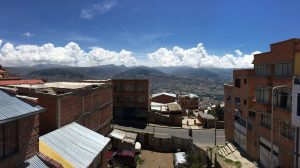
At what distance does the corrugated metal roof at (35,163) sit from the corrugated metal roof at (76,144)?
2435 mm

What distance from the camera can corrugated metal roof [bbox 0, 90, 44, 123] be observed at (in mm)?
16945

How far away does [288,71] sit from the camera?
32.2 meters

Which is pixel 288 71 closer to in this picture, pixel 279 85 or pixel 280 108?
pixel 279 85

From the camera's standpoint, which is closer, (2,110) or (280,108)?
(2,110)

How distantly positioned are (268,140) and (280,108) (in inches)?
223

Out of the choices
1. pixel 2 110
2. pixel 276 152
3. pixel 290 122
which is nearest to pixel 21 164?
pixel 2 110

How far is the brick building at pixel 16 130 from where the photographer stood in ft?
56.5

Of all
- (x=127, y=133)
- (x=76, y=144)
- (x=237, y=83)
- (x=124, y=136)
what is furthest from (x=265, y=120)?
(x=127, y=133)

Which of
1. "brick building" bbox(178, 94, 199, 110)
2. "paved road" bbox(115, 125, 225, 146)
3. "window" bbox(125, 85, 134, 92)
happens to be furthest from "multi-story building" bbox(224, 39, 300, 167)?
"brick building" bbox(178, 94, 199, 110)

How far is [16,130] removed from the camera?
18.2 meters

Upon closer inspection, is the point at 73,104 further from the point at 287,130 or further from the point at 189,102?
the point at 189,102

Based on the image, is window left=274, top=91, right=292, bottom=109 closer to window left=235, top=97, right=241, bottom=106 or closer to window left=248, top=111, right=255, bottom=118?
window left=248, top=111, right=255, bottom=118

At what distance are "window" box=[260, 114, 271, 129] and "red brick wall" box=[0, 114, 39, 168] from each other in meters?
27.9

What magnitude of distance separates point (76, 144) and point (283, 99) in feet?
73.5
